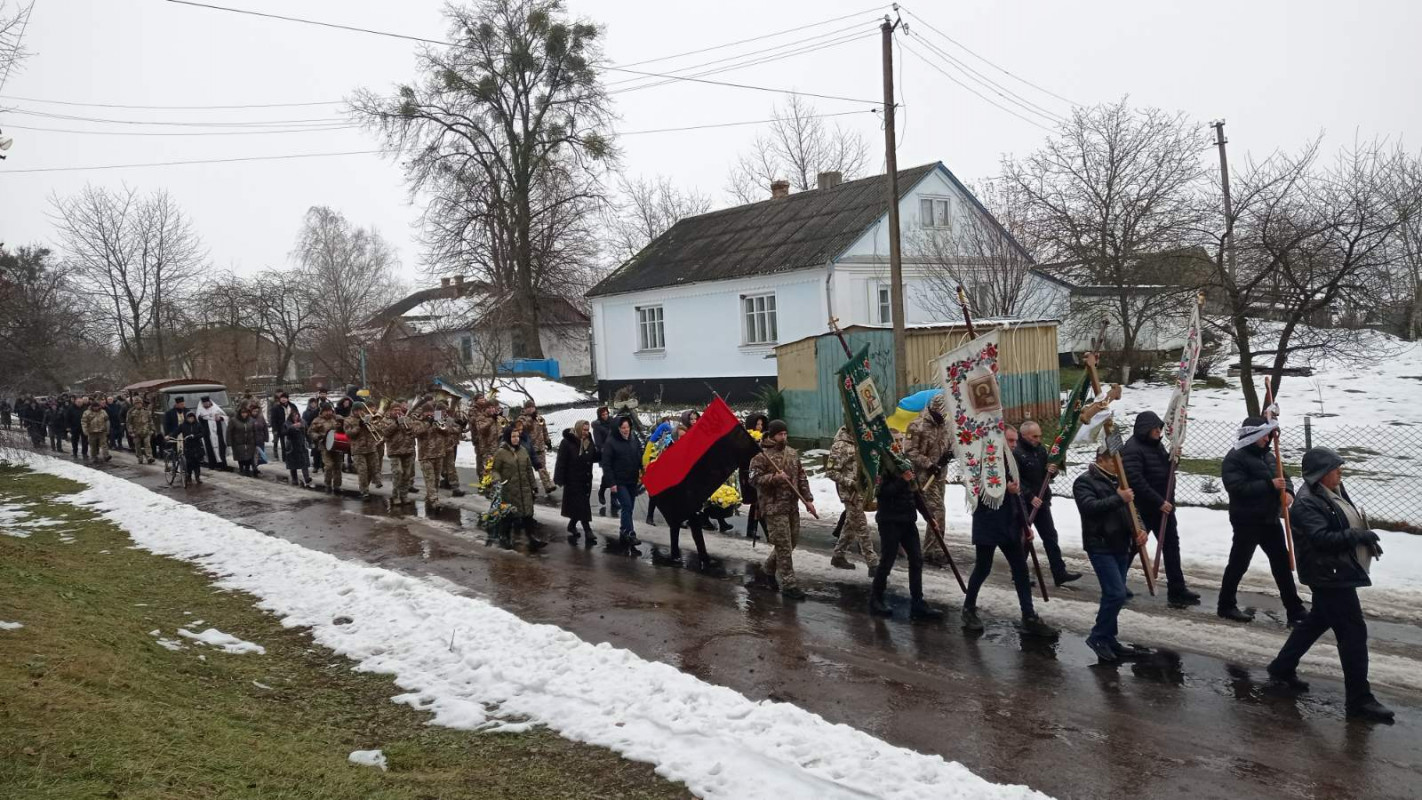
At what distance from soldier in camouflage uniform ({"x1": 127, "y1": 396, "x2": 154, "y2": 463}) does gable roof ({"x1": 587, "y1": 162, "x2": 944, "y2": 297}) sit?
16.1m

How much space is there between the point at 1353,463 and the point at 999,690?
1217 cm

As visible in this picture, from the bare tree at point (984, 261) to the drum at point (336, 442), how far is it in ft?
45.6

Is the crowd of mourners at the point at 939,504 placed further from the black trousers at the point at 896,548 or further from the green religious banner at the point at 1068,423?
the green religious banner at the point at 1068,423

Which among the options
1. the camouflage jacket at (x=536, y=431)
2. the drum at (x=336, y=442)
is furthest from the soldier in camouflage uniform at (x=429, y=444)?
the drum at (x=336, y=442)

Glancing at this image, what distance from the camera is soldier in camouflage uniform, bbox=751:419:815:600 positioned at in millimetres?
9367

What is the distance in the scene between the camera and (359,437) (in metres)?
17.2

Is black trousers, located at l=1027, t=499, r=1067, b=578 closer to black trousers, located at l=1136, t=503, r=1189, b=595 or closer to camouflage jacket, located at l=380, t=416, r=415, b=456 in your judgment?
black trousers, located at l=1136, t=503, r=1189, b=595

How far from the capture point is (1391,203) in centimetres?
1703

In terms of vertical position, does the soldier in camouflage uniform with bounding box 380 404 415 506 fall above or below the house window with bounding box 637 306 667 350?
below

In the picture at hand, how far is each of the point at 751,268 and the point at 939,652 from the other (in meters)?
24.1

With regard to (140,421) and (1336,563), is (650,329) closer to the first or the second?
(140,421)

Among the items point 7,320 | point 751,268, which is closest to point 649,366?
point 751,268

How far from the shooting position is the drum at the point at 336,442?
58.7 ft

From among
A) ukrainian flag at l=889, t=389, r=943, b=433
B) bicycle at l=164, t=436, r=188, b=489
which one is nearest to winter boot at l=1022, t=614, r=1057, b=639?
ukrainian flag at l=889, t=389, r=943, b=433
